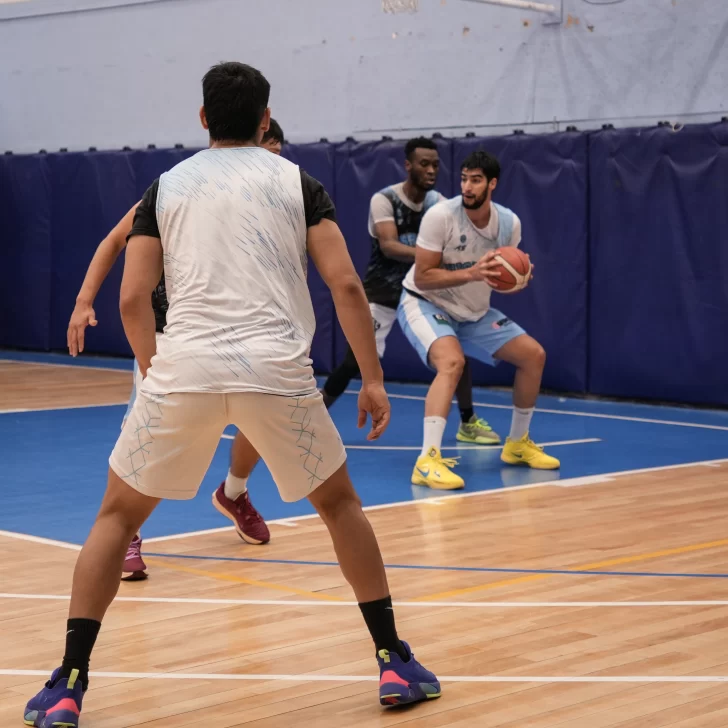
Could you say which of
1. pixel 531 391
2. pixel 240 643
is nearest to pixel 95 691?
pixel 240 643

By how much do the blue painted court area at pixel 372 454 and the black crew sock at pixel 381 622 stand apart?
2523mm

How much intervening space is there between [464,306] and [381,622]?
409 cm

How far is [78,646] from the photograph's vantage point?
131 inches

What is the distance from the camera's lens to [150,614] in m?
4.54

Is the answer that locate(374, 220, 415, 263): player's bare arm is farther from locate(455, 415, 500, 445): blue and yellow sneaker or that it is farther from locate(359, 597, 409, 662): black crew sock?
locate(359, 597, 409, 662): black crew sock

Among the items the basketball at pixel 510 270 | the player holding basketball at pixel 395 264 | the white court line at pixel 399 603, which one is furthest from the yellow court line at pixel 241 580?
the player holding basketball at pixel 395 264

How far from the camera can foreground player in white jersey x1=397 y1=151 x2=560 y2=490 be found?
7.14 meters

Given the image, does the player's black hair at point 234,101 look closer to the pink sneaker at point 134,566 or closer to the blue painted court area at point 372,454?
the pink sneaker at point 134,566

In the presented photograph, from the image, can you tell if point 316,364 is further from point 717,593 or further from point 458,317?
point 717,593

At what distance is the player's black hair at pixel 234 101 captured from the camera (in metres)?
3.39

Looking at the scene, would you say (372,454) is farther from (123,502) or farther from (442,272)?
(123,502)

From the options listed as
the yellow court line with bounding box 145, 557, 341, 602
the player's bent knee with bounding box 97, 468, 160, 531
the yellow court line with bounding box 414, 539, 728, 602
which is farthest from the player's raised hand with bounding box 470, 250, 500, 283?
the player's bent knee with bounding box 97, 468, 160, 531

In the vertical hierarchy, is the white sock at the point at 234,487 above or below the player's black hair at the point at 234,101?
below

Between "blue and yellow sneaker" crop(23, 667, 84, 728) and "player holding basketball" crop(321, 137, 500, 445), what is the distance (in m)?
5.15
